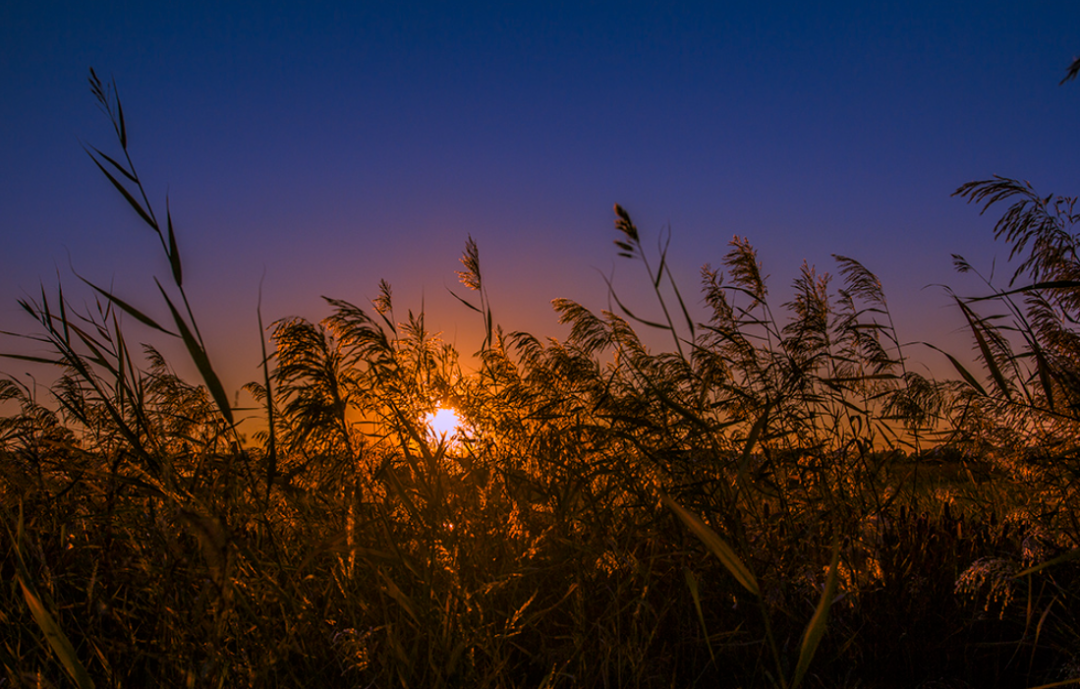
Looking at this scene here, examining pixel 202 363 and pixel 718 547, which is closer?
pixel 718 547

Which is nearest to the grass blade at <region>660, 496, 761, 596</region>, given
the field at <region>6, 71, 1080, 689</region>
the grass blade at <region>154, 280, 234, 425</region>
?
the field at <region>6, 71, 1080, 689</region>

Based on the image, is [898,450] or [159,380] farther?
[159,380]

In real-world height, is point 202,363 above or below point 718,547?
above

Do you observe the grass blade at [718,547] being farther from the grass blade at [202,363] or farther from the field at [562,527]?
the grass blade at [202,363]

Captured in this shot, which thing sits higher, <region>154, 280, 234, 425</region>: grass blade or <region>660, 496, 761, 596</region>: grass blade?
<region>154, 280, 234, 425</region>: grass blade

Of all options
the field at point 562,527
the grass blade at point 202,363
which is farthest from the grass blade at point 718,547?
the grass blade at point 202,363

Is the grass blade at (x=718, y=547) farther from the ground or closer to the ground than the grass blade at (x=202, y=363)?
closer to the ground

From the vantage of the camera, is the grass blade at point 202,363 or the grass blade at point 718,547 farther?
the grass blade at point 202,363

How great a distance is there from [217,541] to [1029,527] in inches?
137

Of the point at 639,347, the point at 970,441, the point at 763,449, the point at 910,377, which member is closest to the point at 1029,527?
the point at 970,441

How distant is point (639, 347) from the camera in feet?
11.4

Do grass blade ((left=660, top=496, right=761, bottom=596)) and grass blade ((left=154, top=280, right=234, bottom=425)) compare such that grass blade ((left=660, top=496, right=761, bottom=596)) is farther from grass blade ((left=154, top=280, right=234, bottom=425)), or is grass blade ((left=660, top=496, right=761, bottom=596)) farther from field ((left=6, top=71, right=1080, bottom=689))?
grass blade ((left=154, top=280, right=234, bottom=425))

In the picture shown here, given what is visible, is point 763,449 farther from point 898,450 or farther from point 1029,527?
point 1029,527

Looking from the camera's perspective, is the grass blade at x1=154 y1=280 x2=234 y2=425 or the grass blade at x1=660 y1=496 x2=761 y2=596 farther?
the grass blade at x1=154 y1=280 x2=234 y2=425
